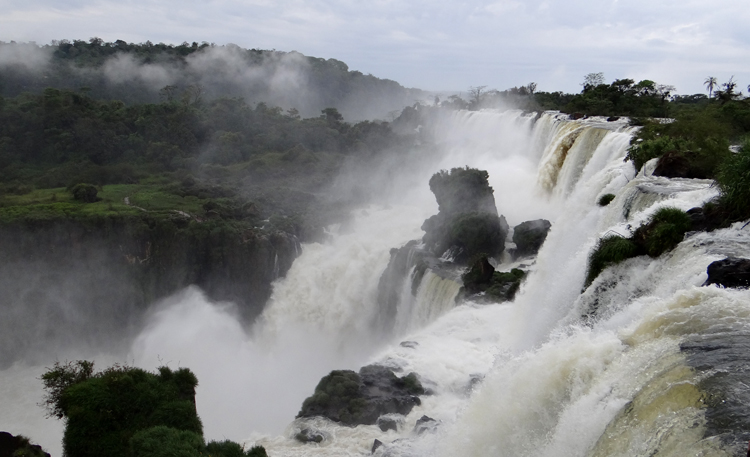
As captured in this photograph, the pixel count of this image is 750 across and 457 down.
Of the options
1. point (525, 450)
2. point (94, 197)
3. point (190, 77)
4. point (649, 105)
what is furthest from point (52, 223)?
point (190, 77)

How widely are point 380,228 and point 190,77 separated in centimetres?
7006

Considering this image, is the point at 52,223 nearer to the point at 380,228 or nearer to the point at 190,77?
the point at 380,228

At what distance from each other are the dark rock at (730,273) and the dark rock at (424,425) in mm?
6661

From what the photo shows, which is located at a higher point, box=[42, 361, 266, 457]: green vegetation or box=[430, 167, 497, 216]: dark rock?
box=[430, 167, 497, 216]: dark rock

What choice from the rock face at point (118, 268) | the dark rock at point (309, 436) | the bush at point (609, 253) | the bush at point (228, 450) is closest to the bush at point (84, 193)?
the rock face at point (118, 268)

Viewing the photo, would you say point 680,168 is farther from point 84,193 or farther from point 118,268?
point 84,193

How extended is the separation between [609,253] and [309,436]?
25.4 feet

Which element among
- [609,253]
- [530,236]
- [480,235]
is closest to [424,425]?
[609,253]

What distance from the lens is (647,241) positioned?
1059 centimetres

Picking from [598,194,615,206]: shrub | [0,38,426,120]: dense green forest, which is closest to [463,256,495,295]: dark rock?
[598,194,615,206]: shrub

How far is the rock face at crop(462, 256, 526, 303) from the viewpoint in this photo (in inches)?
758

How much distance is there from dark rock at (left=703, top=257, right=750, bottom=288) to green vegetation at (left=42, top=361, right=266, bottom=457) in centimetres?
833

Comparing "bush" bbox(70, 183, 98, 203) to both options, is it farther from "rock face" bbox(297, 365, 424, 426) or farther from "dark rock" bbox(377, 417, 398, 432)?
"dark rock" bbox(377, 417, 398, 432)

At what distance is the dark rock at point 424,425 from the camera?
12.7 meters
